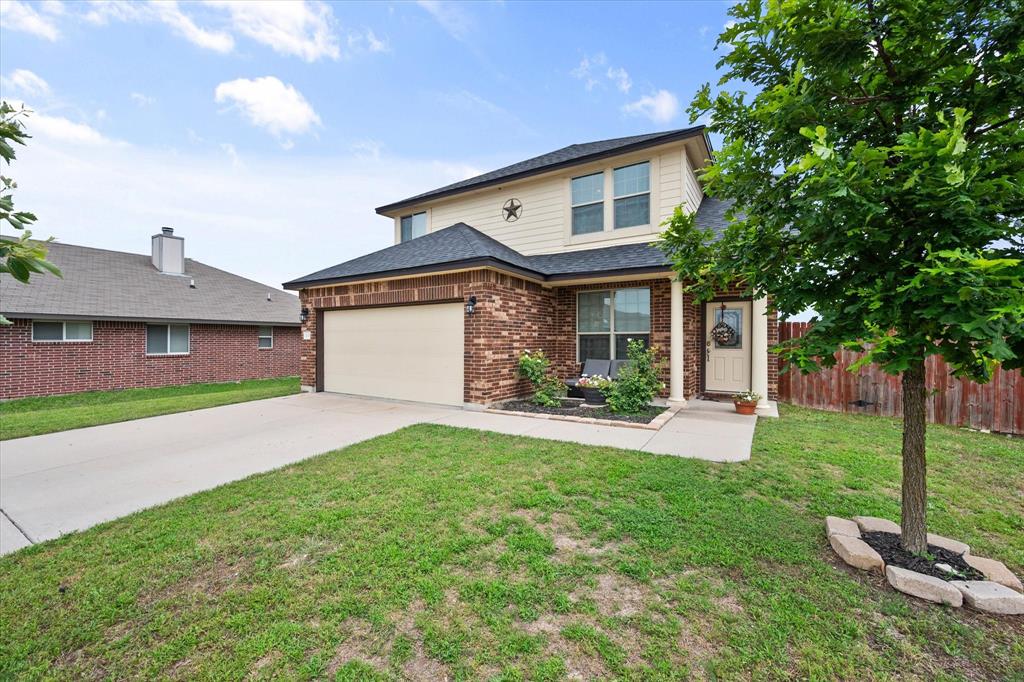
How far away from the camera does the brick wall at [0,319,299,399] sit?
10992mm

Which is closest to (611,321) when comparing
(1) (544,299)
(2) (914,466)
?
(1) (544,299)

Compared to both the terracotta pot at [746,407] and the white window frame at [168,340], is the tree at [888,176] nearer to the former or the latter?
the terracotta pot at [746,407]

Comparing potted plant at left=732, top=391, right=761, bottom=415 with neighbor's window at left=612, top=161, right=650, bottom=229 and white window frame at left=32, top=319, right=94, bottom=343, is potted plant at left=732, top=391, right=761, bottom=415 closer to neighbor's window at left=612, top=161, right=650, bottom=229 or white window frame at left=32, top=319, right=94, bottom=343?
neighbor's window at left=612, top=161, right=650, bottom=229

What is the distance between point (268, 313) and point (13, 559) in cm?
1528

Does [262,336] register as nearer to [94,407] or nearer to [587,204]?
[94,407]

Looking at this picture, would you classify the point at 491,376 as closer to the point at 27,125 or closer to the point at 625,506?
the point at 625,506

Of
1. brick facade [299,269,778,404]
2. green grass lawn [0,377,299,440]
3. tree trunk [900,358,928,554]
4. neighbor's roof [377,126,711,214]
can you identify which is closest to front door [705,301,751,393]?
brick facade [299,269,778,404]

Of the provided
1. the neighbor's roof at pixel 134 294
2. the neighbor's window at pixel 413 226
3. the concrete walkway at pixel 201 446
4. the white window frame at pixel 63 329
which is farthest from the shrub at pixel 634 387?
the white window frame at pixel 63 329

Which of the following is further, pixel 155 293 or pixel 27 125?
pixel 155 293

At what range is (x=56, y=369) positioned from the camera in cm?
1152

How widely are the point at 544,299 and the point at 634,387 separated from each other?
3.23m

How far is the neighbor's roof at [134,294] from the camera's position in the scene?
11.7m

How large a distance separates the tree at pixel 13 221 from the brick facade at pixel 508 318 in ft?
21.1

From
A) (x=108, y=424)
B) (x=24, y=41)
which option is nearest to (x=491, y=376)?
(x=108, y=424)
